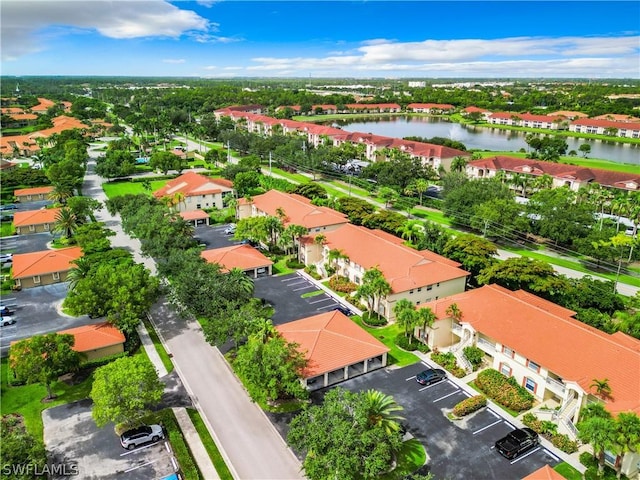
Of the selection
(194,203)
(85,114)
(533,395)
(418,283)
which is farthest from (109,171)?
(85,114)

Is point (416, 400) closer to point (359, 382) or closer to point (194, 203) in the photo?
point (359, 382)

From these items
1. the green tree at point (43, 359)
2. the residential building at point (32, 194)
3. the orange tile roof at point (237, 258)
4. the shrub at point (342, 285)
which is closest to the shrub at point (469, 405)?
the shrub at point (342, 285)

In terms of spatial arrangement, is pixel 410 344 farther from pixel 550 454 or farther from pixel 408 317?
pixel 550 454

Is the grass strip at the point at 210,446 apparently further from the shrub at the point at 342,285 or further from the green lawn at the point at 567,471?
the shrub at the point at 342,285

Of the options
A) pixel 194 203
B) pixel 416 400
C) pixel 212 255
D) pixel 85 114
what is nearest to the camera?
pixel 416 400

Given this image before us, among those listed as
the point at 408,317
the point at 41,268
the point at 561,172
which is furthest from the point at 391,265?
the point at 561,172

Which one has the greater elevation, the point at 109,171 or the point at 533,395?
the point at 109,171
